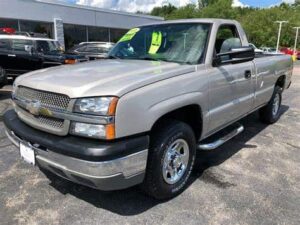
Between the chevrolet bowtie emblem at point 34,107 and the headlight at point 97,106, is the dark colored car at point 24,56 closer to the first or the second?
the chevrolet bowtie emblem at point 34,107

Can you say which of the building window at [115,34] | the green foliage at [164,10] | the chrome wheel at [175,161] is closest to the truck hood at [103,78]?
the chrome wheel at [175,161]

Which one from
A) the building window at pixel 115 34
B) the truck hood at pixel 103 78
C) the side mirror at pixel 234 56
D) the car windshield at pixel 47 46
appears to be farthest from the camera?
the building window at pixel 115 34

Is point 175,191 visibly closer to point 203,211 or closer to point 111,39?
point 203,211

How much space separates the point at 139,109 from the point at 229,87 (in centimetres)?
174

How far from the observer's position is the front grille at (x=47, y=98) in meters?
2.81

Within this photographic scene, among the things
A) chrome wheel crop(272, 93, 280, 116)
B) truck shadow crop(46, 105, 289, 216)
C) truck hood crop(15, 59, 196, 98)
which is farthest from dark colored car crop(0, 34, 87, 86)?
truck hood crop(15, 59, 196, 98)

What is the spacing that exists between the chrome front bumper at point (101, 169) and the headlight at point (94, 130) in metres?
0.21

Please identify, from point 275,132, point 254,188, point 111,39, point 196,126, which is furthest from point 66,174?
point 111,39

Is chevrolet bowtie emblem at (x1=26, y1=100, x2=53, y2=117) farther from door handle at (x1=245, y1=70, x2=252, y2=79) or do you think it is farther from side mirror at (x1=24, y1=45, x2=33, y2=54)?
side mirror at (x1=24, y1=45, x2=33, y2=54)

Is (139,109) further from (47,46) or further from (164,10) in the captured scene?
(164,10)

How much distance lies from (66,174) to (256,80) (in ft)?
10.9

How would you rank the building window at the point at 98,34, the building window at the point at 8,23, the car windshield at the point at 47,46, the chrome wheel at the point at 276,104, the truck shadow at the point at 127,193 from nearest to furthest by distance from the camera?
the truck shadow at the point at 127,193 → the chrome wheel at the point at 276,104 → the car windshield at the point at 47,46 → the building window at the point at 8,23 → the building window at the point at 98,34

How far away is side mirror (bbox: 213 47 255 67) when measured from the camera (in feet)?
12.5

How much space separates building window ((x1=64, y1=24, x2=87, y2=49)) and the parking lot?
67.1ft
